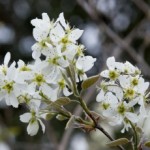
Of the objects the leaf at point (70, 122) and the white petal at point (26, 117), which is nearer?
the leaf at point (70, 122)

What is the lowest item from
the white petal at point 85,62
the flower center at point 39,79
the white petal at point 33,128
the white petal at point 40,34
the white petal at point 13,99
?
the white petal at point 33,128

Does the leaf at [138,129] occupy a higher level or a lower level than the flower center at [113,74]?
lower

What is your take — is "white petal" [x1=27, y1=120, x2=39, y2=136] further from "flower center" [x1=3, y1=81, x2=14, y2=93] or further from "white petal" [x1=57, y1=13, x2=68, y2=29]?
"white petal" [x1=57, y1=13, x2=68, y2=29]

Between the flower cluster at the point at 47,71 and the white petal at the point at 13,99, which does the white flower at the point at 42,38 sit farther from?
the white petal at the point at 13,99

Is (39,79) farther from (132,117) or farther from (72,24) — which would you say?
(72,24)

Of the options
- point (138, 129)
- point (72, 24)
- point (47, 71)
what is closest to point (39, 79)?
point (47, 71)

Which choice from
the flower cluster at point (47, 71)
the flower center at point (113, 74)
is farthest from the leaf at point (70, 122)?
the flower center at point (113, 74)

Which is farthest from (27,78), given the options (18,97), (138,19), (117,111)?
(138,19)
